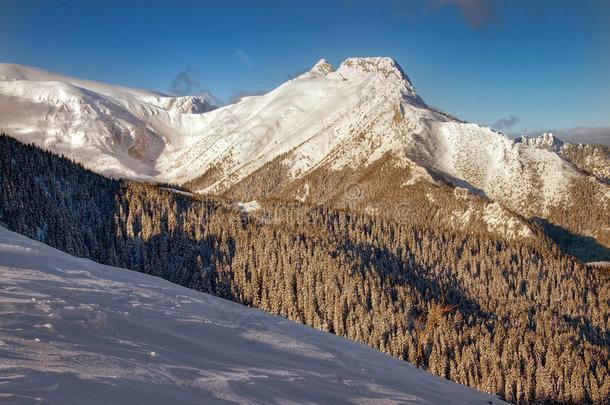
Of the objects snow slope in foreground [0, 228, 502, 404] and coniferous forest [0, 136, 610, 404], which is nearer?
snow slope in foreground [0, 228, 502, 404]

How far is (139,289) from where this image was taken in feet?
63.2

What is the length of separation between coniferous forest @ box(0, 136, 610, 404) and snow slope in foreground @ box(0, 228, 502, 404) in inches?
3841

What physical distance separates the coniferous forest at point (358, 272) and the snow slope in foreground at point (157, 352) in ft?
320

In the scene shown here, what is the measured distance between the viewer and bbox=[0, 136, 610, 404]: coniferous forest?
368 feet

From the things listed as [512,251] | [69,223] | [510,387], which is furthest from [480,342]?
[69,223]

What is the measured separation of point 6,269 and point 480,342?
406 feet

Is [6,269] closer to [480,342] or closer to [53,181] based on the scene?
[480,342]

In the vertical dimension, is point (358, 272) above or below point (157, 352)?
below

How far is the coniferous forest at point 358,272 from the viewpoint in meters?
112

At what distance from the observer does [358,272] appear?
139 m

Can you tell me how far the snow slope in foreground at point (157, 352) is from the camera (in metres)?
9.71

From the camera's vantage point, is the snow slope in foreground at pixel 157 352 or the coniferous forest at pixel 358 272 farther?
the coniferous forest at pixel 358 272

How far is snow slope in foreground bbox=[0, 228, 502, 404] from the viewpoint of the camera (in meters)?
9.71

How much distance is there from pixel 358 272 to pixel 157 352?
13039cm
